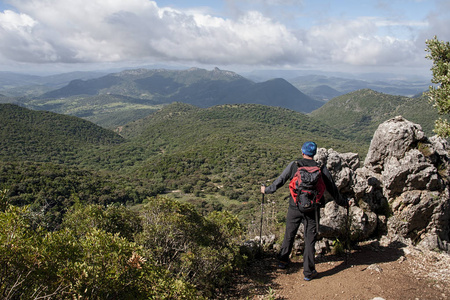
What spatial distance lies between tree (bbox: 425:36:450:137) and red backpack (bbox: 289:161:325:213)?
21.8 feet

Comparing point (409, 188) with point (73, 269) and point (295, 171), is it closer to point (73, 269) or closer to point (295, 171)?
point (295, 171)

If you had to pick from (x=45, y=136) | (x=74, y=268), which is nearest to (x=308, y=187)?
(x=74, y=268)

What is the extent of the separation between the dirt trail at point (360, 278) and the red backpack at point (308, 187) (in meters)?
1.67

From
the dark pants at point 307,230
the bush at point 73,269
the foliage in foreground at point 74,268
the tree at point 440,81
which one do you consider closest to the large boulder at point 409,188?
the tree at point 440,81

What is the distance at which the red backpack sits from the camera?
5.33m

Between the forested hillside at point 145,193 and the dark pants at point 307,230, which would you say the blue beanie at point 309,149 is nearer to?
the dark pants at point 307,230

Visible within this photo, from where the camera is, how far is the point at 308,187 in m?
5.34

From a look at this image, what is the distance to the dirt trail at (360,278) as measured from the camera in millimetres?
5234

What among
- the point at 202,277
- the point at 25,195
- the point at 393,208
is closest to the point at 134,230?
the point at 202,277

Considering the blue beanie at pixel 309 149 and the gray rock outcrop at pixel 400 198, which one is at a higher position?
the blue beanie at pixel 309 149

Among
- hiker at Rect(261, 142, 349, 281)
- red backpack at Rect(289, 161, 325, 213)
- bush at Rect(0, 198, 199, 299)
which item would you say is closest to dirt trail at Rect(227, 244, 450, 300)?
hiker at Rect(261, 142, 349, 281)

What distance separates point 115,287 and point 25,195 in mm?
39644

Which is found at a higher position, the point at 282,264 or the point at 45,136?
the point at 282,264

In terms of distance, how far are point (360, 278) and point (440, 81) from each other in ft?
28.2
